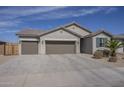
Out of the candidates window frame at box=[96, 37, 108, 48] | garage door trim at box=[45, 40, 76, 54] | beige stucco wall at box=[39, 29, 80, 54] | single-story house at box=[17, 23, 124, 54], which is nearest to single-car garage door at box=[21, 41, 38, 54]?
single-story house at box=[17, 23, 124, 54]

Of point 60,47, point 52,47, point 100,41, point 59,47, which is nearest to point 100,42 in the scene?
point 100,41

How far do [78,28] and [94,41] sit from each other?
23.2ft

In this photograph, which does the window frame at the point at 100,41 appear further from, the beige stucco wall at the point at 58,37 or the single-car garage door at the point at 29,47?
the single-car garage door at the point at 29,47

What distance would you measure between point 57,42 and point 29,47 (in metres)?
4.12

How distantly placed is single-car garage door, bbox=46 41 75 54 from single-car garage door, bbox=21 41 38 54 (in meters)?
1.73

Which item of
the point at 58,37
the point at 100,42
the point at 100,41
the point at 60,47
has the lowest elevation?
the point at 60,47

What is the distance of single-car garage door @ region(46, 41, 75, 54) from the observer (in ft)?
103

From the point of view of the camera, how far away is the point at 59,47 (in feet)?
104

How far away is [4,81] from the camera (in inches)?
423

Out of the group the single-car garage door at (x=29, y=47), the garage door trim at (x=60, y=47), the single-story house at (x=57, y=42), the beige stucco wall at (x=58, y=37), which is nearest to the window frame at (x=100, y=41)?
the single-story house at (x=57, y=42)

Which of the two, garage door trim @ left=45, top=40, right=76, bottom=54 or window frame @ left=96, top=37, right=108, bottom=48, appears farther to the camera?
garage door trim @ left=45, top=40, right=76, bottom=54

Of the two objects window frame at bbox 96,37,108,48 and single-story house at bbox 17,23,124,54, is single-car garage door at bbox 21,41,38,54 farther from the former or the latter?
window frame at bbox 96,37,108,48

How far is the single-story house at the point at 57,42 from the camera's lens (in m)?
30.6

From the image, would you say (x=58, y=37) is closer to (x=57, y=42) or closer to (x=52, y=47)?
(x=57, y=42)
